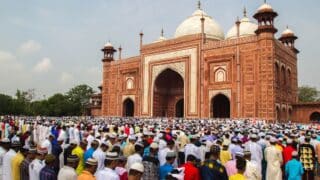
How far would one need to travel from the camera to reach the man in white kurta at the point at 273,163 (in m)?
6.29

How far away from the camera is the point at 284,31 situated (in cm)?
2702

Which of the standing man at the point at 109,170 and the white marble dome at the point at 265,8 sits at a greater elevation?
the white marble dome at the point at 265,8

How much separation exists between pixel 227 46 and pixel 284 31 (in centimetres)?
768

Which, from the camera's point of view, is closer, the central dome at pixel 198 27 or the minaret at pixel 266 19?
the minaret at pixel 266 19

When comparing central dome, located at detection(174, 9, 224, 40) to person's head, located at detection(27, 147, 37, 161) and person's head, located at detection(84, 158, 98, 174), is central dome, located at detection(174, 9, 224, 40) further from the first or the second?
person's head, located at detection(84, 158, 98, 174)

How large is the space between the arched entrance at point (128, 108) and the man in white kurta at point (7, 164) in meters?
24.0

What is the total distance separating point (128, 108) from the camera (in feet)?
99.7

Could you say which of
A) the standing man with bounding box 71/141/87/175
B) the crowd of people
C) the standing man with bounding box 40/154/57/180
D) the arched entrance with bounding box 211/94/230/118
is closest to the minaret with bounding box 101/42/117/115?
the arched entrance with bounding box 211/94/230/118

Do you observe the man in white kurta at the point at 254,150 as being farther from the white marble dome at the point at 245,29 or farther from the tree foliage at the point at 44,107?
the tree foliage at the point at 44,107

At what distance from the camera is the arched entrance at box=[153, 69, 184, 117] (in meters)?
26.9

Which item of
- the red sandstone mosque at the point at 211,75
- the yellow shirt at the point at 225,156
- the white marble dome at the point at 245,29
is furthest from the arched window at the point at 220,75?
the yellow shirt at the point at 225,156

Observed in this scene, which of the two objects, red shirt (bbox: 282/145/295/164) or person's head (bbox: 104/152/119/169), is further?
red shirt (bbox: 282/145/295/164)

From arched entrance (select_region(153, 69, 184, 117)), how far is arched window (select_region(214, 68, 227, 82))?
16.4 feet

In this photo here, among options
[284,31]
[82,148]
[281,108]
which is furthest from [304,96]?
[82,148]
